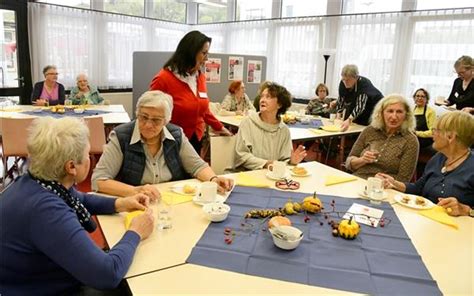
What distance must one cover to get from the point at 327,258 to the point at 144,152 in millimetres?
1126

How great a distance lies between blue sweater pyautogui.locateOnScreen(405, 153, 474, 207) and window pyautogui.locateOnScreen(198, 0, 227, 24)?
710cm

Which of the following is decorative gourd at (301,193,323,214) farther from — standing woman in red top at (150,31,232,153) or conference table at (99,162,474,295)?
standing woman in red top at (150,31,232,153)

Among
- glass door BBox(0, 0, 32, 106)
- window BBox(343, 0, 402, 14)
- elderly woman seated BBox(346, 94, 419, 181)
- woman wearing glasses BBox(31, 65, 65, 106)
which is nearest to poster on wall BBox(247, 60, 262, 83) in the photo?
window BBox(343, 0, 402, 14)

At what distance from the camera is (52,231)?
1.11 meters

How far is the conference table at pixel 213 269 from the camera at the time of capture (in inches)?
45.3

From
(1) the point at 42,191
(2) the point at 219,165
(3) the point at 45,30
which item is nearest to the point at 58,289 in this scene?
(1) the point at 42,191

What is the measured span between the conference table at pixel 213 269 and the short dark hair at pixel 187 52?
1.16m

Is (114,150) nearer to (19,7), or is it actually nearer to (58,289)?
(58,289)

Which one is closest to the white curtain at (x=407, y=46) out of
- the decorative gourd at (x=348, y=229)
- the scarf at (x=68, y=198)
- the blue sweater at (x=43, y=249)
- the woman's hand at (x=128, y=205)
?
the decorative gourd at (x=348, y=229)

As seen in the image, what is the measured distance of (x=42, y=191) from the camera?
1.16 metres

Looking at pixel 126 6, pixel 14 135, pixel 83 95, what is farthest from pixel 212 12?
pixel 14 135

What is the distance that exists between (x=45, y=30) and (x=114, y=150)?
219 inches

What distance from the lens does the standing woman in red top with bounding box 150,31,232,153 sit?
2.70m

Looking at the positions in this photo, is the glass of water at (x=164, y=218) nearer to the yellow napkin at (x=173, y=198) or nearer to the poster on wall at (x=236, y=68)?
the yellow napkin at (x=173, y=198)
